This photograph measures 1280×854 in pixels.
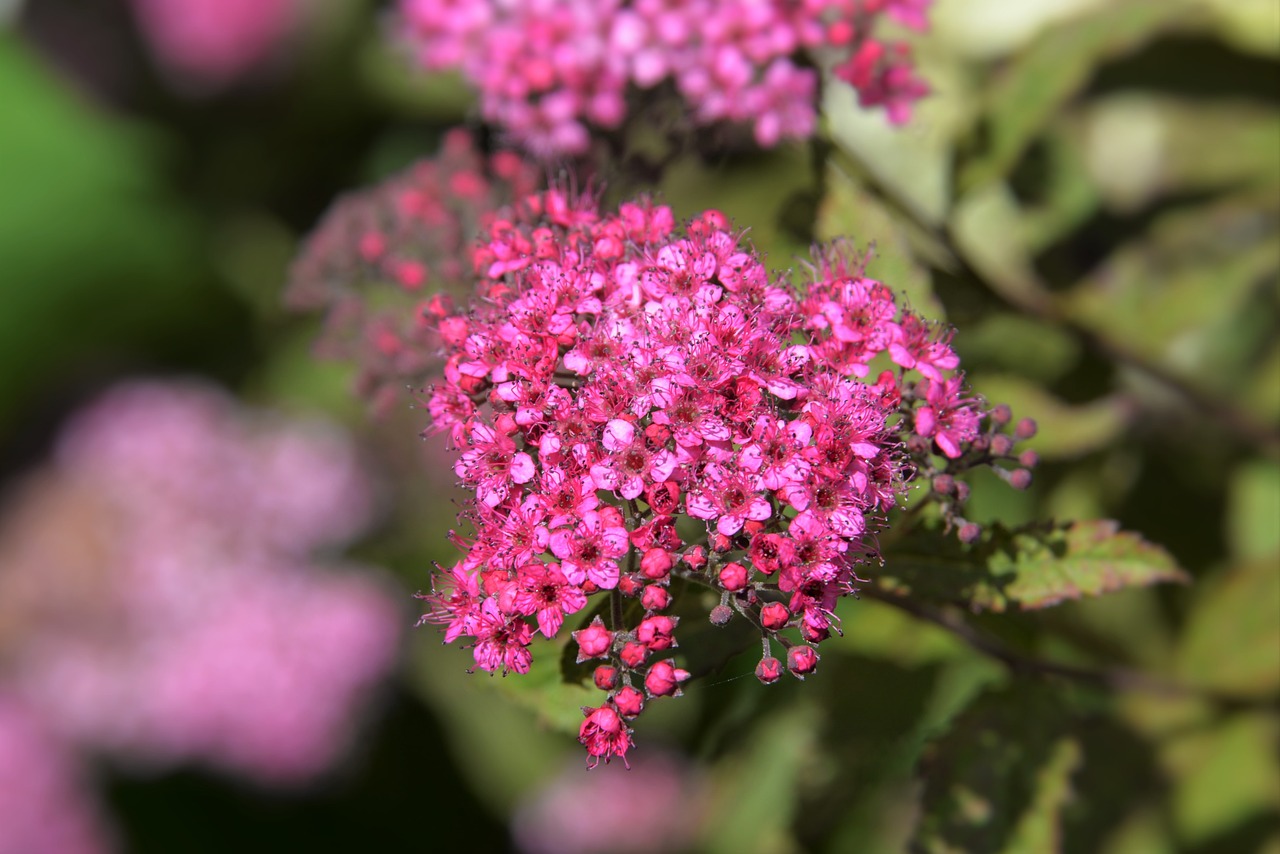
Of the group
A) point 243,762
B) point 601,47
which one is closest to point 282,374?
point 243,762

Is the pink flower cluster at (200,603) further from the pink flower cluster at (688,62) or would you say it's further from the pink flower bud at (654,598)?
the pink flower bud at (654,598)

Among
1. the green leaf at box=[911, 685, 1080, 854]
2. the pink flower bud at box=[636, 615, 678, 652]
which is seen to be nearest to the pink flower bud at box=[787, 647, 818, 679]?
the pink flower bud at box=[636, 615, 678, 652]

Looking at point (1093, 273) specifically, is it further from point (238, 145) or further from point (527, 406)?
point (238, 145)

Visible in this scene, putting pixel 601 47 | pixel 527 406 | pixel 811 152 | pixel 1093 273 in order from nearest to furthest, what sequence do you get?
pixel 527 406
pixel 811 152
pixel 601 47
pixel 1093 273

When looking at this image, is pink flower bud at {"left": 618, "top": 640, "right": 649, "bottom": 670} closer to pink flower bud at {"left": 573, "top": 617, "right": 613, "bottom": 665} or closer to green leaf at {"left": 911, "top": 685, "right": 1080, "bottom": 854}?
pink flower bud at {"left": 573, "top": 617, "right": 613, "bottom": 665}

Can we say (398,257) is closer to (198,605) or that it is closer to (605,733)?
(605,733)
